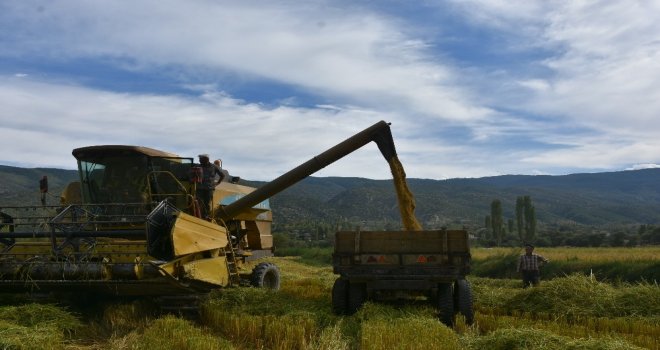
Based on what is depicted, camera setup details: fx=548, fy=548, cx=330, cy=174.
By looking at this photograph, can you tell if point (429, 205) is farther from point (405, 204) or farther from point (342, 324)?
point (342, 324)

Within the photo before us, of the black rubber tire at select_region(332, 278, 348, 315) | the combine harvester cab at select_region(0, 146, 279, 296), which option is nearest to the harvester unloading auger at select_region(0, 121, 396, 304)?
the combine harvester cab at select_region(0, 146, 279, 296)

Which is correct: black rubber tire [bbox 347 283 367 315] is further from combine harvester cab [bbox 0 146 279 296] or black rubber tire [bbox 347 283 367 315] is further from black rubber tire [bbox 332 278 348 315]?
combine harvester cab [bbox 0 146 279 296]

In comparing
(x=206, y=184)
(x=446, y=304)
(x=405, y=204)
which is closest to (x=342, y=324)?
(x=446, y=304)

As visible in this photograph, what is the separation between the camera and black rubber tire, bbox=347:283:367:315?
8617 mm

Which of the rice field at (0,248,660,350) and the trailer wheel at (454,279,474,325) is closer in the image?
the rice field at (0,248,660,350)

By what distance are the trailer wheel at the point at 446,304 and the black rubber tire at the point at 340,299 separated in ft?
4.85

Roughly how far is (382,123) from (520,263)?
530cm

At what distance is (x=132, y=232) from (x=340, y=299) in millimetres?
3349

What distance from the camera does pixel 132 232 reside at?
7.45 meters

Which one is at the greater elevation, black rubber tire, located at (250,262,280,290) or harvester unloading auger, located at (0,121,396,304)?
harvester unloading auger, located at (0,121,396,304)

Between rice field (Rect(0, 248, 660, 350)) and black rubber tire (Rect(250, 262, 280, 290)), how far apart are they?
120cm

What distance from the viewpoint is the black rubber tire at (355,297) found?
339 inches

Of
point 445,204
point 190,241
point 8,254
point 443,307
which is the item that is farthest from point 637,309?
point 445,204

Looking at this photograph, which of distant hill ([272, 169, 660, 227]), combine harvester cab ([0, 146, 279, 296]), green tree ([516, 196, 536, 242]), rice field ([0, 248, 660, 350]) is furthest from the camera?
distant hill ([272, 169, 660, 227])
